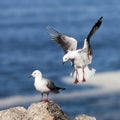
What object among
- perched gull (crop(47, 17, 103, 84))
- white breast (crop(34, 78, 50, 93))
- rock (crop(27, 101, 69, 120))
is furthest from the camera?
perched gull (crop(47, 17, 103, 84))

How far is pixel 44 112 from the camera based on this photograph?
14562 mm

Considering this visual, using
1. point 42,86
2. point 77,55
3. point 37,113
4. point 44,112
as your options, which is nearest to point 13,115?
point 37,113

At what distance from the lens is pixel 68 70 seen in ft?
156

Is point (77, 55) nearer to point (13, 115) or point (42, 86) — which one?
point (42, 86)

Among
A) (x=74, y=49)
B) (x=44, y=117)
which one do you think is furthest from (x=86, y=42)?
(x=44, y=117)

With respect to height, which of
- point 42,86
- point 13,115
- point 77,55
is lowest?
point 13,115

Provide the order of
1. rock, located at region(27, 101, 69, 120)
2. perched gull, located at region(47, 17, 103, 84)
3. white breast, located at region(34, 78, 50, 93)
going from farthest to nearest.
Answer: perched gull, located at region(47, 17, 103, 84) < white breast, located at region(34, 78, 50, 93) < rock, located at region(27, 101, 69, 120)

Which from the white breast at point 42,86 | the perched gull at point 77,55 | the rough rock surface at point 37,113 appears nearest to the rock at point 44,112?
the rough rock surface at point 37,113

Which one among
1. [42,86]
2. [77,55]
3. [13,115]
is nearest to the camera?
[13,115]

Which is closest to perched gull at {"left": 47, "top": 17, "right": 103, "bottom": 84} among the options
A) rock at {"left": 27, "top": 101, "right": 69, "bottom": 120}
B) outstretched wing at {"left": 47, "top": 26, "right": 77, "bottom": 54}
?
outstretched wing at {"left": 47, "top": 26, "right": 77, "bottom": 54}

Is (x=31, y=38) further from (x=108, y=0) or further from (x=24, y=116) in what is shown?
(x=24, y=116)

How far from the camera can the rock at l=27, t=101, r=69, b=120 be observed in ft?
47.5

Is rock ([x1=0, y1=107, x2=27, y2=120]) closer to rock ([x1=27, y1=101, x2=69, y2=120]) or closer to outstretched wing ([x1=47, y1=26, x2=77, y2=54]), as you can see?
rock ([x1=27, y1=101, x2=69, y2=120])

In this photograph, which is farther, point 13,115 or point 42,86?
point 42,86
